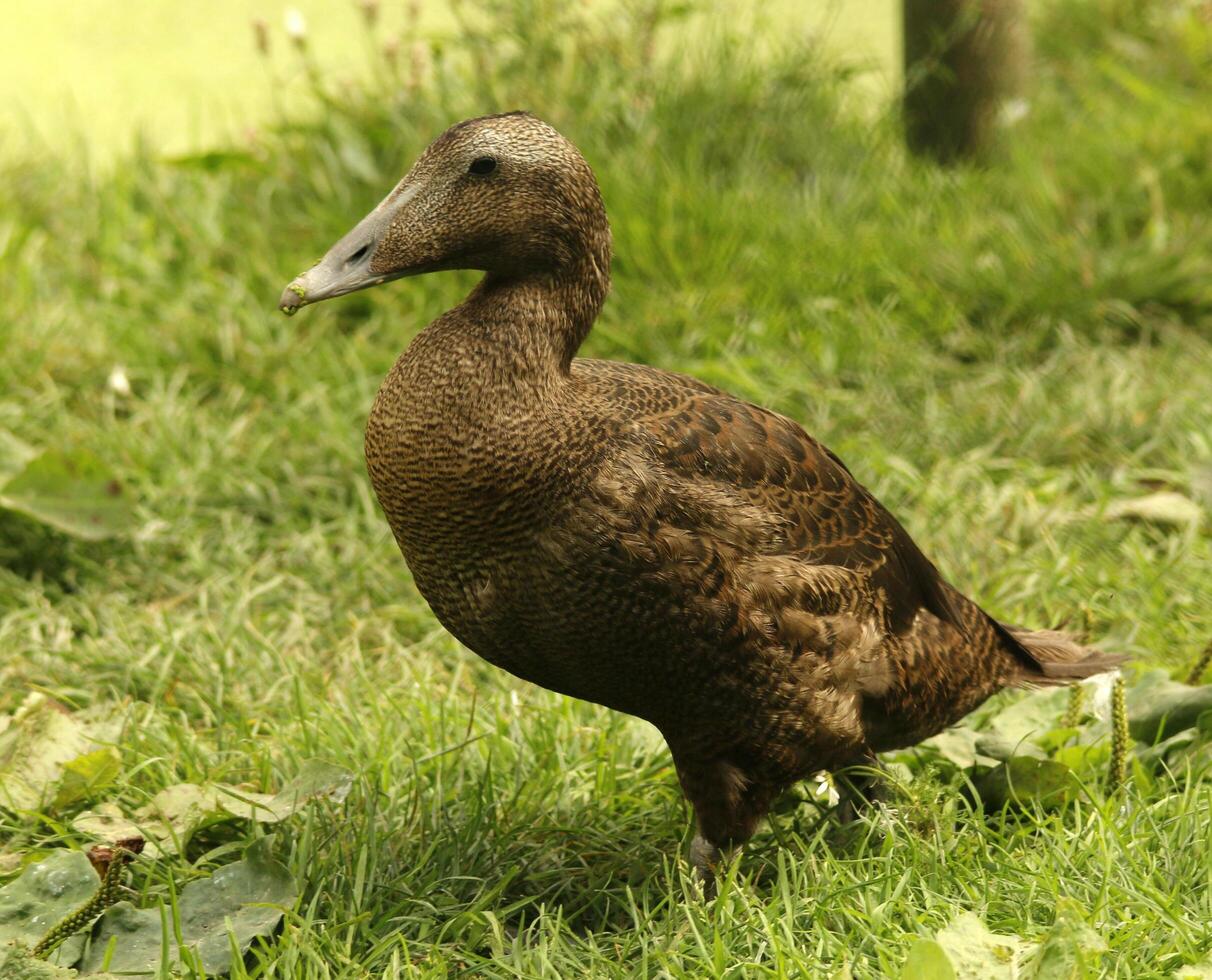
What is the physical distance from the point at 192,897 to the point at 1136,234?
3779mm

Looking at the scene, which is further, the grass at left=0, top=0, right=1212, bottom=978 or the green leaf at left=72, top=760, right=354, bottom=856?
the green leaf at left=72, top=760, right=354, bottom=856

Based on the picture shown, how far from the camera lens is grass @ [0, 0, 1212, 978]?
2.80 metres

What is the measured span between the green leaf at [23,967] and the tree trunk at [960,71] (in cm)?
394

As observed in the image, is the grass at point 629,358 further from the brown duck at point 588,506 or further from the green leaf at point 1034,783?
the brown duck at point 588,506

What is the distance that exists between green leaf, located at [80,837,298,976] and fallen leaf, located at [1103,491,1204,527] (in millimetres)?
2342

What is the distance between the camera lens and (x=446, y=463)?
8.50 ft

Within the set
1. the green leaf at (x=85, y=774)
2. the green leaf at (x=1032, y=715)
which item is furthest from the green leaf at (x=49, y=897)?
the green leaf at (x=1032, y=715)

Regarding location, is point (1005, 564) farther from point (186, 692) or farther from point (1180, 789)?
point (186, 692)

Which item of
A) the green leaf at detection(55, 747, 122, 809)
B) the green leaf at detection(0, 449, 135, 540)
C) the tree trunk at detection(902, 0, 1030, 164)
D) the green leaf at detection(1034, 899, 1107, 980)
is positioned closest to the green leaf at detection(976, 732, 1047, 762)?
the green leaf at detection(1034, 899, 1107, 980)

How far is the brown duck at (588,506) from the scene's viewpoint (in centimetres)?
260

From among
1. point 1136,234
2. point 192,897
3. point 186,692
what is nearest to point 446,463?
point 192,897

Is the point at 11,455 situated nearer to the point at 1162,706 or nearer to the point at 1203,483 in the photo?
the point at 1162,706

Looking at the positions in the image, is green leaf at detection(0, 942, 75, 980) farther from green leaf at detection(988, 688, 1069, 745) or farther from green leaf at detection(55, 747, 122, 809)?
green leaf at detection(988, 688, 1069, 745)

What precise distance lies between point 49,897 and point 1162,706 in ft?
6.91
